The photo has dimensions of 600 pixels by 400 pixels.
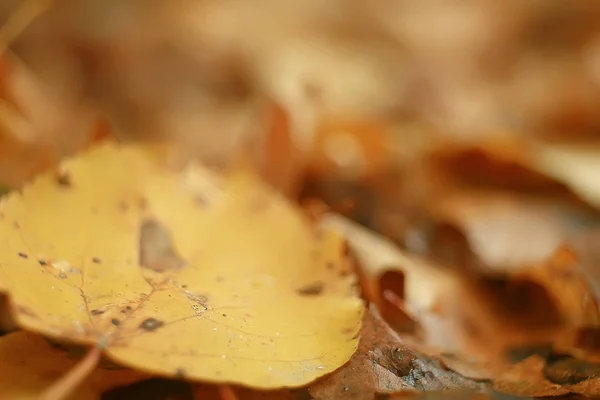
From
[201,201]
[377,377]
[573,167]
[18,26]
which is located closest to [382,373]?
[377,377]

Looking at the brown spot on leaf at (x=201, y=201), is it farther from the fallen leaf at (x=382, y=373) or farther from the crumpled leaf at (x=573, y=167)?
the crumpled leaf at (x=573, y=167)

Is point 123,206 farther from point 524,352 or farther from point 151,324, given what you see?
point 524,352

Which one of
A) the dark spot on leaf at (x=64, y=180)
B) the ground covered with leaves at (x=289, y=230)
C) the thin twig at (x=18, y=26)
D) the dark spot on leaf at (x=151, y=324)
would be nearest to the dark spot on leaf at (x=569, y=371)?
the ground covered with leaves at (x=289, y=230)

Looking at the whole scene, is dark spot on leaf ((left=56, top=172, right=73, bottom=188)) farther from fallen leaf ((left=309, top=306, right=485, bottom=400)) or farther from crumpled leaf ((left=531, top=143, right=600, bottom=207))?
crumpled leaf ((left=531, top=143, right=600, bottom=207))

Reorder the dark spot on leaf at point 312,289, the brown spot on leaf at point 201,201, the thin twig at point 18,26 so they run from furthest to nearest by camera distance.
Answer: the thin twig at point 18,26 < the brown spot on leaf at point 201,201 < the dark spot on leaf at point 312,289

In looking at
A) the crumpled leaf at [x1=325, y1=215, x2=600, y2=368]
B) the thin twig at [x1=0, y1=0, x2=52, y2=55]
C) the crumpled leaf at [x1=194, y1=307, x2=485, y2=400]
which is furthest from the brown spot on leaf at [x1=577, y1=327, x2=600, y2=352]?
the thin twig at [x1=0, y1=0, x2=52, y2=55]
